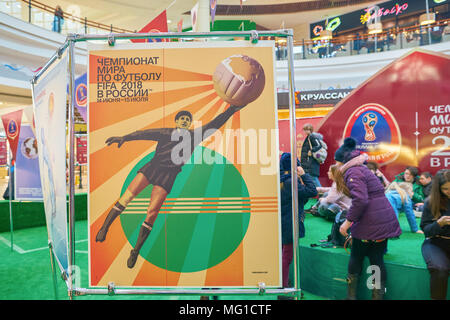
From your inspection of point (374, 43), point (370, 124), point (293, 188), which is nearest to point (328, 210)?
point (370, 124)

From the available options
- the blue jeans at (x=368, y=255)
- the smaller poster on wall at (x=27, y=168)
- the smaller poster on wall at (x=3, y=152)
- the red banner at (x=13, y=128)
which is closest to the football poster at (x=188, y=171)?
the blue jeans at (x=368, y=255)

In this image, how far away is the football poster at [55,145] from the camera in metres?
1.51

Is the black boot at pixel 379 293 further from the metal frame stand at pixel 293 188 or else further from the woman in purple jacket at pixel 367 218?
the metal frame stand at pixel 293 188

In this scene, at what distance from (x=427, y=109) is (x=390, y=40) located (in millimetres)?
11785

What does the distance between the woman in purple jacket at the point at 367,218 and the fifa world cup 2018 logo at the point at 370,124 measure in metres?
2.15

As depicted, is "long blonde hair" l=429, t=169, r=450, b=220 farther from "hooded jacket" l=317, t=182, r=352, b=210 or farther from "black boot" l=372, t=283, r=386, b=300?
"hooded jacket" l=317, t=182, r=352, b=210

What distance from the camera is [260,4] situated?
1844cm

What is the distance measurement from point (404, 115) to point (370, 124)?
1.55 feet

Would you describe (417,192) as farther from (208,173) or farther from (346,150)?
(208,173)

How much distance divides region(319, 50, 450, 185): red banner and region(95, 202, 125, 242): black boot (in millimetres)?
3810

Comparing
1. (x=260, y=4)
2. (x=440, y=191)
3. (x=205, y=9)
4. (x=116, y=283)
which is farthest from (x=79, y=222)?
(x=260, y=4)

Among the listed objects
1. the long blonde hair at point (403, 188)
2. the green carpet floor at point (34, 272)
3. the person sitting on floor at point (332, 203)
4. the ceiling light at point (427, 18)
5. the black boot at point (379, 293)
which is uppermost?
the ceiling light at point (427, 18)

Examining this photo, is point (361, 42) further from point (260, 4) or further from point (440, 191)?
point (440, 191)

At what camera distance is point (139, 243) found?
1.43 metres
